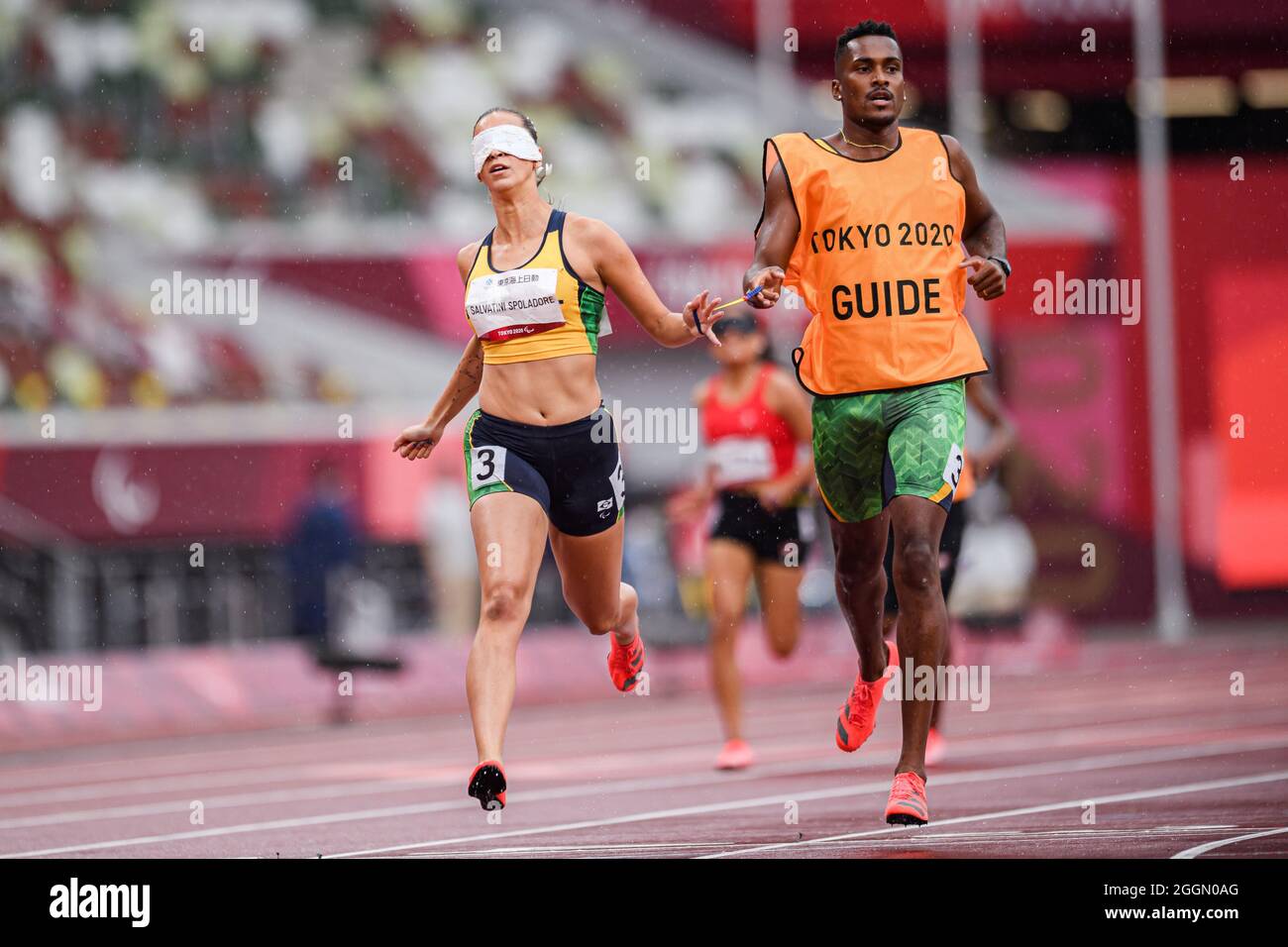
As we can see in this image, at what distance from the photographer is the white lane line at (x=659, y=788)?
8.58 meters

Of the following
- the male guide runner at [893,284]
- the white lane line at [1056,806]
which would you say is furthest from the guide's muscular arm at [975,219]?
the white lane line at [1056,806]

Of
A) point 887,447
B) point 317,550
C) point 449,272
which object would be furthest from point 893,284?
point 449,272

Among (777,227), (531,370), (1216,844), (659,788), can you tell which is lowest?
(659,788)

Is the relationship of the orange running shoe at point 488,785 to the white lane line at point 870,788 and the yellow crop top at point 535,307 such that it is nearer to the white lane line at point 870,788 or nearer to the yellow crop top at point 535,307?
the white lane line at point 870,788

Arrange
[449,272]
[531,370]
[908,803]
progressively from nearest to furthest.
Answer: [908,803] < [531,370] < [449,272]

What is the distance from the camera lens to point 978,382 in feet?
31.2

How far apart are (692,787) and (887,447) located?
3.37 metres

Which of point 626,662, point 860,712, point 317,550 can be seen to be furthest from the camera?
point 317,550

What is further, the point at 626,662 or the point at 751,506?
the point at 751,506

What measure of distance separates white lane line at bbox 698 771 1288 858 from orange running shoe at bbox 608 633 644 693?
1694 millimetres

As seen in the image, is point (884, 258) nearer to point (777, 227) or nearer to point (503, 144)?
point (777, 227)

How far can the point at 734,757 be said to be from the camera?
11.3 metres

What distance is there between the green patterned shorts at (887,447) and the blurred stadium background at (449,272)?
10.1 m
